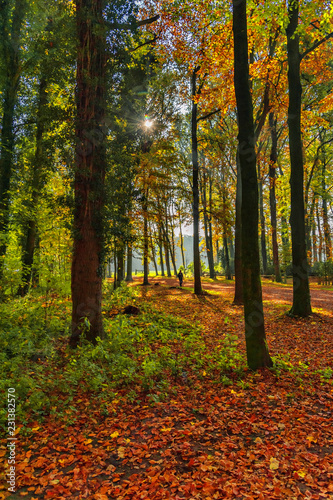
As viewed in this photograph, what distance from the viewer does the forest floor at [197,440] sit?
2.98 m

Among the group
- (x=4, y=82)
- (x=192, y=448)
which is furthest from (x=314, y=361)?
(x=4, y=82)

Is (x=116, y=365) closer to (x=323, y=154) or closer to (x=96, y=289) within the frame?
(x=96, y=289)

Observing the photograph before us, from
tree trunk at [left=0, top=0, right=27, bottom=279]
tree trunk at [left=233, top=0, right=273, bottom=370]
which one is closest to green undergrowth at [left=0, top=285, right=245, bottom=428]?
tree trunk at [left=233, top=0, right=273, bottom=370]

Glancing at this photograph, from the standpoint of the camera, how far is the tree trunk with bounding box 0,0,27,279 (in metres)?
12.0

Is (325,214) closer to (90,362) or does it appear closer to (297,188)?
(297,188)

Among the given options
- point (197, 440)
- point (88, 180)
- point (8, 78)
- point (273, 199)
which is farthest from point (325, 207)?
point (197, 440)

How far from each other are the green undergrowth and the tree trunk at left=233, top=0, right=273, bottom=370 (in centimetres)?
73

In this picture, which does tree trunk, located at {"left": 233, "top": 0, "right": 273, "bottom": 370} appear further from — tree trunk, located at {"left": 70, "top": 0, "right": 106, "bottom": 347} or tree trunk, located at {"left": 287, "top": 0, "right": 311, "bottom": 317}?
tree trunk, located at {"left": 287, "top": 0, "right": 311, "bottom": 317}

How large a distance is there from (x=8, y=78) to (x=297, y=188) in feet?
43.5

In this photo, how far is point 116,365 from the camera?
18.8ft

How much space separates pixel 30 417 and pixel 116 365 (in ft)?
6.28

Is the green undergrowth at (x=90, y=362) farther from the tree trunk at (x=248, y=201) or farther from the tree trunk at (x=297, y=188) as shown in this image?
the tree trunk at (x=297, y=188)

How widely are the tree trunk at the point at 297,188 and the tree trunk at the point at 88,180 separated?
675 cm

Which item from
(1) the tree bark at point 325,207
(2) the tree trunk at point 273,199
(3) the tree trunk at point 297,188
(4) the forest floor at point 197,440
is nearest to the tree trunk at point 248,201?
(4) the forest floor at point 197,440
